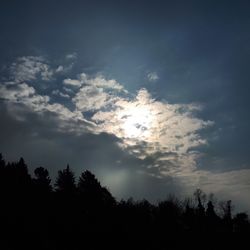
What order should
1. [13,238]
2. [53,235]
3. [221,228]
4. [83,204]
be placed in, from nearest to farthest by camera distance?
[13,238]
[53,235]
[83,204]
[221,228]

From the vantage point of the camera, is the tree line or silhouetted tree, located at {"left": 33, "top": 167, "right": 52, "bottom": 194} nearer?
the tree line

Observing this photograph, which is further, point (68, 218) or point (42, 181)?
point (42, 181)

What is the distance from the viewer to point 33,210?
50469mm

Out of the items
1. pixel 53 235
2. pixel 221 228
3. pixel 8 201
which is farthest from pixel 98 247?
pixel 221 228

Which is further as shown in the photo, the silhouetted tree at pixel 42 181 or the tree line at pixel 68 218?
the silhouetted tree at pixel 42 181

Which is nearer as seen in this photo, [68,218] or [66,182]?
[68,218]

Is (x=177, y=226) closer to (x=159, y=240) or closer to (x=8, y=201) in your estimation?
(x=159, y=240)

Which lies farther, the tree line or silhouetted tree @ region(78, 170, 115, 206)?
silhouetted tree @ region(78, 170, 115, 206)

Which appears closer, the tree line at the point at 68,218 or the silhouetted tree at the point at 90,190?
the tree line at the point at 68,218

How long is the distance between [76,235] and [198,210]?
62300 mm

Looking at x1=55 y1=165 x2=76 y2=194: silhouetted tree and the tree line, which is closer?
the tree line

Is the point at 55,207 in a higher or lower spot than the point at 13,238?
higher

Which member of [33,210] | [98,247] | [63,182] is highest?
[63,182]

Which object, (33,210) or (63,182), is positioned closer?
(33,210)
